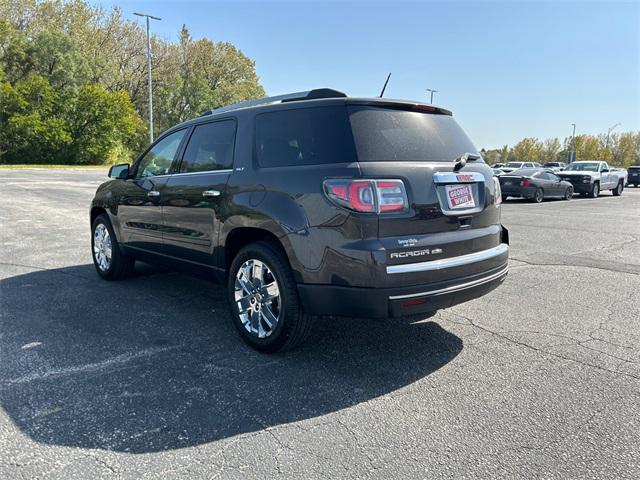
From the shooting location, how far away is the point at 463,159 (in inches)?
143

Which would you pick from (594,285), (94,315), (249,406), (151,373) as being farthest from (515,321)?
(94,315)

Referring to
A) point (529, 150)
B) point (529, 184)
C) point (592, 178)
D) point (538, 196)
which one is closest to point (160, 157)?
point (529, 184)

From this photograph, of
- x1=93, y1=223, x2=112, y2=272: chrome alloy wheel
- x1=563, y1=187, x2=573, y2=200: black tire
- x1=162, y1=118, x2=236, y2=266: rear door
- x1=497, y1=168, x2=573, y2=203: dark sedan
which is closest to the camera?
x1=162, y1=118, x2=236, y2=266: rear door

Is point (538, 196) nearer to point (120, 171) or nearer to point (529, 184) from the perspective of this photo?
point (529, 184)

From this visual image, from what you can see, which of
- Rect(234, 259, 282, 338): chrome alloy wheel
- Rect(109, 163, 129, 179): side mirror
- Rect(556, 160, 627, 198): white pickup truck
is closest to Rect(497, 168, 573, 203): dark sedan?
Rect(556, 160, 627, 198): white pickup truck

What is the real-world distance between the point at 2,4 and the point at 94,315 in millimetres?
55559

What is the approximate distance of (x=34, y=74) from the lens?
45500mm

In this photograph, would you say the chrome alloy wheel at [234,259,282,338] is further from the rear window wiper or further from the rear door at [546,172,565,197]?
the rear door at [546,172,565,197]

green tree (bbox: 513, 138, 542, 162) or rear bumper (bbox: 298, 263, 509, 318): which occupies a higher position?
green tree (bbox: 513, 138, 542, 162)

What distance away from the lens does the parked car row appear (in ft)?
60.5

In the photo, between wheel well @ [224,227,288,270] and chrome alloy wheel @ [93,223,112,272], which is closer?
wheel well @ [224,227,288,270]

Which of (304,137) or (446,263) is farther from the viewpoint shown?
(304,137)

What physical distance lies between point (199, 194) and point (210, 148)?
44cm

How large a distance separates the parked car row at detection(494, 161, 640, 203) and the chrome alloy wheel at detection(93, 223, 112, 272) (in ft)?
49.2
